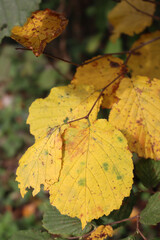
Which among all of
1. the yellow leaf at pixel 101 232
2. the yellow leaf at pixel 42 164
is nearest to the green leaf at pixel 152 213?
the yellow leaf at pixel 101 232

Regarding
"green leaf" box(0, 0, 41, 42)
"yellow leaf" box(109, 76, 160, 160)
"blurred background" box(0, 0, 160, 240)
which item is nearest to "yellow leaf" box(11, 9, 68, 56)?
"green leaf" box(0, 0, 41, 42)

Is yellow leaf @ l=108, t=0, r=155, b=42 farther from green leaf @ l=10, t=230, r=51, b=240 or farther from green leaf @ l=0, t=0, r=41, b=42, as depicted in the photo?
green leaf @ l=10, t=230, r=51, b=240

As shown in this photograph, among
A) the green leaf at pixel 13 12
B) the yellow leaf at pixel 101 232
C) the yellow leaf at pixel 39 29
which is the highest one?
the green leaf at pixel 13 12

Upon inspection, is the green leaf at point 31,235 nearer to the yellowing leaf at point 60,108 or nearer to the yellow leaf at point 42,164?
the yellow leaf at point 42,164

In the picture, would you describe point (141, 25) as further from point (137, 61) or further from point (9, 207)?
point (9, 207)

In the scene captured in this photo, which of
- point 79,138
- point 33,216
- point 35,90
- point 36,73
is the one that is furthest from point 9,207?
point 79,138
